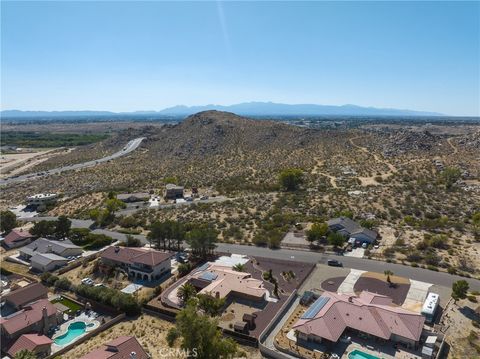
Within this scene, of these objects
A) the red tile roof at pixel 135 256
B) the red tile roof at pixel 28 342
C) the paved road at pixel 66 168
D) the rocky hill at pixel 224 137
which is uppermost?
the rocky hill at pixel 224 137

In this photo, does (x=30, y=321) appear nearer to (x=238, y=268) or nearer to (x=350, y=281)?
(x=238, y=268)

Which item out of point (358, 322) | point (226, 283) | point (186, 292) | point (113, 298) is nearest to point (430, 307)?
point (358, 322)

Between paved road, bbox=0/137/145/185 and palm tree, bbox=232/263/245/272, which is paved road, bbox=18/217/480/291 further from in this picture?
paved road, bbox=0/137/145/185

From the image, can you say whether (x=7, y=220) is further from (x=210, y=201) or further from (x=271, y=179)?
(x=271, y=179)

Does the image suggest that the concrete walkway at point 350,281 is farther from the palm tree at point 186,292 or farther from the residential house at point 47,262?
the residential house at point 47,262

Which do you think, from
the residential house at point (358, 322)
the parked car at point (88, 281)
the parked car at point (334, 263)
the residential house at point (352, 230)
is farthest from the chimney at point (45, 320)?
the residential house at point (352, 230)

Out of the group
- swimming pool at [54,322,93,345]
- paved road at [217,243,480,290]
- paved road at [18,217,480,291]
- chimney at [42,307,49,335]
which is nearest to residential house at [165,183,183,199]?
paved road at [18,217,480,291]
